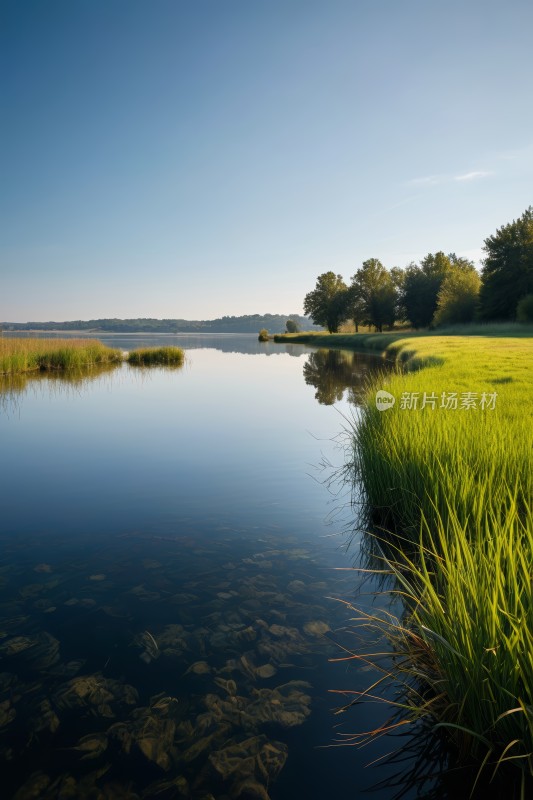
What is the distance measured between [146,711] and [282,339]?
100m

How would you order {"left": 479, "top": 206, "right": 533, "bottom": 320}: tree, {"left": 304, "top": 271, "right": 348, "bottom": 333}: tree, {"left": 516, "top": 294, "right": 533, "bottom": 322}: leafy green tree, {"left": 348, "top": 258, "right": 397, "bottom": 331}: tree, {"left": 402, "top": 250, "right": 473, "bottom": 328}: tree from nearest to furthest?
1. {"left": 516, "top": 294, "right": 533, "bottom": 322}: leafy green tree
2. {"left": 479, "top": 206, "right": 533, "bottom": 320}: tree
3. {"left": 402, "top": 250, "right": 473, "bottom": 328}: tree
4. {"left": 348, "top": 258, "right": 397, "bottom": 331}: tree
5. {"left": 304, "top": 271, "right": 348, "bottom": 333}: tree

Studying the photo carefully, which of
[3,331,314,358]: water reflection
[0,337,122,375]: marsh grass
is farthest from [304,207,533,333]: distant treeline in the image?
[0,337,122,375]: marsh grass

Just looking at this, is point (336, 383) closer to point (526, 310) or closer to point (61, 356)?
point (61, 356)

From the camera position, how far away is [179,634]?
4402mm

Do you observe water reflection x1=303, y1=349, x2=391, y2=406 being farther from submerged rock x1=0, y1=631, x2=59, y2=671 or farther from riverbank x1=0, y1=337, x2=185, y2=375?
riverbank x1=0, y1=337, x2=185, y2=375

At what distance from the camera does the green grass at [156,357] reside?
42.2 metres

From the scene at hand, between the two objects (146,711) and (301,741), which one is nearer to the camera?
(301,741)

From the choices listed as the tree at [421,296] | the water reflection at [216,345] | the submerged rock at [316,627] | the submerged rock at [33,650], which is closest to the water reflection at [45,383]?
the submerged rock at [33,650]

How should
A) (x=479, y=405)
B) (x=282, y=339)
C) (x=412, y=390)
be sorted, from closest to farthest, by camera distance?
(x=479, y=405) → (x=412, y=390) → (x=282, y=339)

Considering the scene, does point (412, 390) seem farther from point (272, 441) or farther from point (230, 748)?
point (230, 748)

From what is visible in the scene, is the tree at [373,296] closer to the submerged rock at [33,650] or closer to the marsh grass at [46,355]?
the marsh grass at [46,355]

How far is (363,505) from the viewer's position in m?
8.16

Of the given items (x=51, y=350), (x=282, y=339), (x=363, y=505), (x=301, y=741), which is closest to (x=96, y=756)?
(x=301, y=741)

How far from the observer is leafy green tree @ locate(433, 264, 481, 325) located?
6081cm
